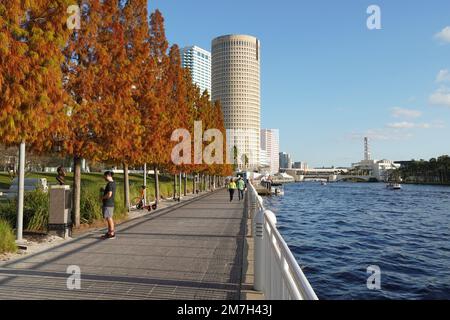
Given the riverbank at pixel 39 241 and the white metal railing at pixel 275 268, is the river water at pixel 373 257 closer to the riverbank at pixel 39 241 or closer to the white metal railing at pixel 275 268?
the white metal railing at pixel 275 268

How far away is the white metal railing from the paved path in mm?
569

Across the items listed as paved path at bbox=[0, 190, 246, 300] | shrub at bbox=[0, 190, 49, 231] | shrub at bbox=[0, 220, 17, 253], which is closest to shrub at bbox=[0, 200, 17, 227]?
shrub at bbox=[0, 190, 49, 231]

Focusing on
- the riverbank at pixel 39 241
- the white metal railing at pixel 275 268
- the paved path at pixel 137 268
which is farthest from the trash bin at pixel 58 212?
the white metal railing at pixel 275 268

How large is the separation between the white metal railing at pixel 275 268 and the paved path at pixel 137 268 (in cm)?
57

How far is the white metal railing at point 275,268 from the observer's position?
3.34 metres

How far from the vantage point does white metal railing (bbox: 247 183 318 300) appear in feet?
11.0

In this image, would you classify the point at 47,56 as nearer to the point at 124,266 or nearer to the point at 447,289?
the point at 124,266

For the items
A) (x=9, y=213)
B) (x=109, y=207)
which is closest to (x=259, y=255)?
(x=109, y=207)

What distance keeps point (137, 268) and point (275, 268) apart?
377 cm

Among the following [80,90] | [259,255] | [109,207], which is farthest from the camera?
[80,90]

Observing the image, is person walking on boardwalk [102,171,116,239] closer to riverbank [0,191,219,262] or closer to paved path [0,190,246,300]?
paved path [0,190,246,300]

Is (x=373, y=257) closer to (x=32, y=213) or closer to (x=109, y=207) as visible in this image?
(x=109, y=207)

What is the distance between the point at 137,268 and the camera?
304 inches
